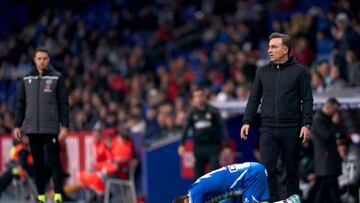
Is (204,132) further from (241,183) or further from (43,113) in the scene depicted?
(241,183)

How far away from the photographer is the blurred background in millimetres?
16312

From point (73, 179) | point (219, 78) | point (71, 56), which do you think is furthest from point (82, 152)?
point (71, 56)

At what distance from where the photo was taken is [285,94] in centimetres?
1060

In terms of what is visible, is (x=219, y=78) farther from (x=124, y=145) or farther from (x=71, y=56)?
(x=71, y=56)

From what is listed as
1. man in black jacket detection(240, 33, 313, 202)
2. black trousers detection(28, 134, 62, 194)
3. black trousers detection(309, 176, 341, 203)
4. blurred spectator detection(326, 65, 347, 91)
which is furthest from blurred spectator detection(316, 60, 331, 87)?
black trousers detection(28, 134, 62, 194)

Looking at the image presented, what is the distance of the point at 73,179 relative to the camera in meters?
18.7

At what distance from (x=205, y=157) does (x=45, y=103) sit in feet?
11.7

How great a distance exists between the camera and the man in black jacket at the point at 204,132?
1463cm

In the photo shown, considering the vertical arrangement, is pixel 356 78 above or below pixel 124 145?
above

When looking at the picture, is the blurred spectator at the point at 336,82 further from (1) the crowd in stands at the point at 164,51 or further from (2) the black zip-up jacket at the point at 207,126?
(2) the black zip-up jacket at the point at 207,126

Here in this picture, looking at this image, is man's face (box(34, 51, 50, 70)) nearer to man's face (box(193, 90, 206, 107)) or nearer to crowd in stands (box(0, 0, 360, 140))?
man's face (box(193, 90, 206, 107))

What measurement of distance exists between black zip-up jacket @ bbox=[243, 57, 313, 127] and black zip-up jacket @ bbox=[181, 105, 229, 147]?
3.94 metres

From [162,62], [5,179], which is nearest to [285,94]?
[5,179]

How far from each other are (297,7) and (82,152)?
675cm
